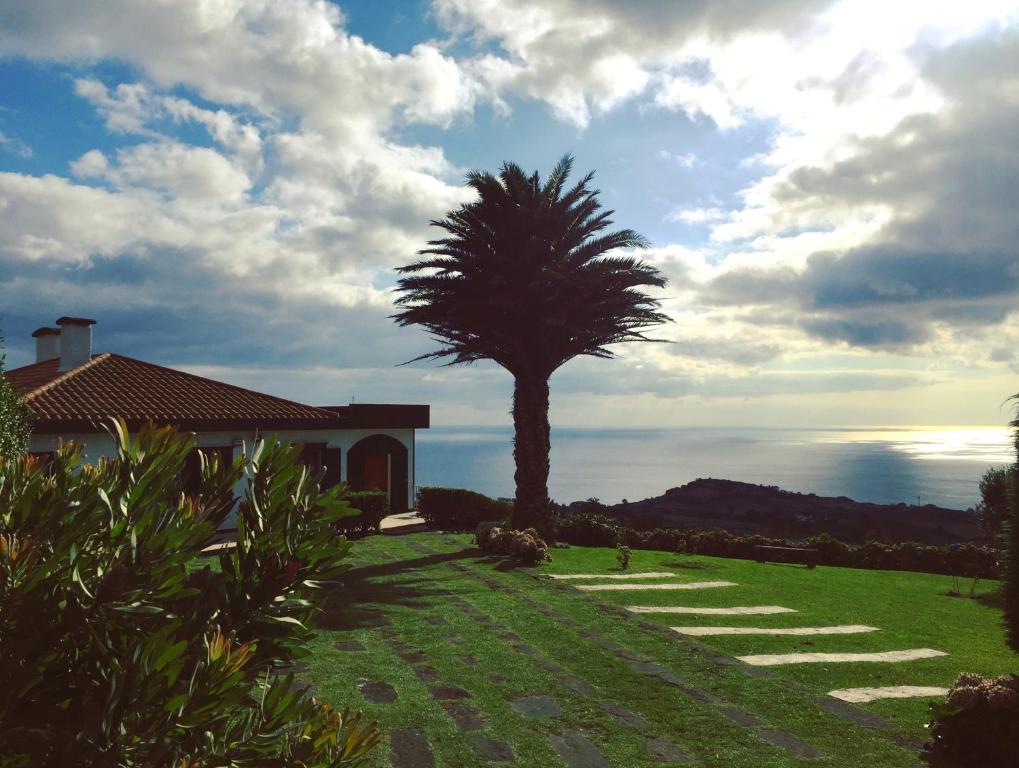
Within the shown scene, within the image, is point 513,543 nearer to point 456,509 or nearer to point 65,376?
point 456,509

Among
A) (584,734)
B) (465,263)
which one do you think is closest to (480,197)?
(465,263)

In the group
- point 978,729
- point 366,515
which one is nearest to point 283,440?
point 366,515

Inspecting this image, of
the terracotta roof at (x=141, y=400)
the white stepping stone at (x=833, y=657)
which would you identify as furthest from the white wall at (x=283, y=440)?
the white stepping stone at (x=833, y=657)

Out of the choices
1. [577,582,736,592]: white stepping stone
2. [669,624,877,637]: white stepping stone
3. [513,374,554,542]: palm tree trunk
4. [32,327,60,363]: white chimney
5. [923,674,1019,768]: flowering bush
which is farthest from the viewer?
[32,327,60,363]: white chimney

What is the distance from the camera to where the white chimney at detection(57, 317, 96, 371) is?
24.8 metres

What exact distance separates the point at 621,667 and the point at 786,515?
3067cm

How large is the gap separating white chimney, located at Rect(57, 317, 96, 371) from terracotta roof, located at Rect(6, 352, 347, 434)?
1.36 feet

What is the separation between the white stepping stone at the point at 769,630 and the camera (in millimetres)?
11997

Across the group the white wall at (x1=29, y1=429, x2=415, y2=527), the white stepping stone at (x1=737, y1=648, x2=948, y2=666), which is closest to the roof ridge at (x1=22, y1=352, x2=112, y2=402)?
the white wall at (x1=29, y1=429, x2=415, y2=527)

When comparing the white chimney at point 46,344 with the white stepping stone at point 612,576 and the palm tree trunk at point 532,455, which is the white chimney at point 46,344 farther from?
the white stepping stone at point 612,576

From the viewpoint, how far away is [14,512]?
3172 mm

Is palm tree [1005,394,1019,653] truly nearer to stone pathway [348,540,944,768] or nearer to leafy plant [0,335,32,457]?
stone pathway [348,540,944,768]

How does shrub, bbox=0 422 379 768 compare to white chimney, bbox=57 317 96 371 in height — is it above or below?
below

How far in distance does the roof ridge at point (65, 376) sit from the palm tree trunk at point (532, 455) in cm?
1417
